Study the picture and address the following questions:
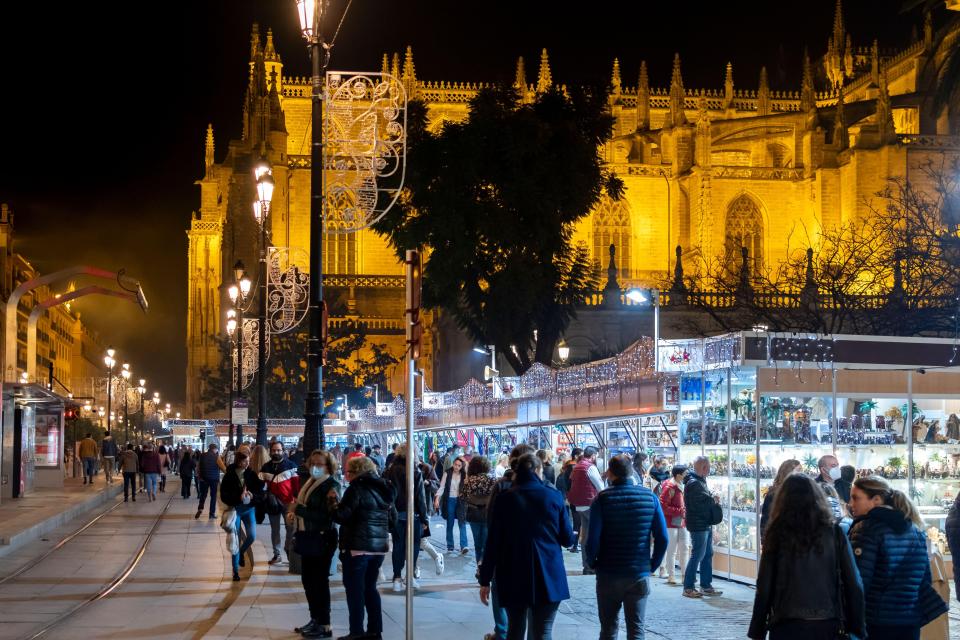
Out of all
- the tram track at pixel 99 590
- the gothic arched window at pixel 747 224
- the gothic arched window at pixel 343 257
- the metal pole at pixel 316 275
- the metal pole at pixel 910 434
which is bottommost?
the tram track at pixel 99 590

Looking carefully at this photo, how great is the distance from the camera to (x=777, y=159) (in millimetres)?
61281

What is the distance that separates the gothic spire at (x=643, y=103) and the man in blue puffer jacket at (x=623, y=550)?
5483 cm

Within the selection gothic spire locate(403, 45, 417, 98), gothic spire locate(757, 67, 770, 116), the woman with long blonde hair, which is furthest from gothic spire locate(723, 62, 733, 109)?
the woman with long blonde hair

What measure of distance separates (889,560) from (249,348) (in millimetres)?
31088

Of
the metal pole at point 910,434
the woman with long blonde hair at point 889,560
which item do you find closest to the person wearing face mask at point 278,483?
the metal pole at point 910,434

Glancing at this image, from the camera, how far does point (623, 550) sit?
297 inches

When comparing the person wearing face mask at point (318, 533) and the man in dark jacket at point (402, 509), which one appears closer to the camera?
the person wearing face mask at point (318, 533)

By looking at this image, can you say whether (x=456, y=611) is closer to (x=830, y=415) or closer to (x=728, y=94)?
(x=830, y=415)

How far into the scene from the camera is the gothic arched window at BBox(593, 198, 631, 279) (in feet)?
196

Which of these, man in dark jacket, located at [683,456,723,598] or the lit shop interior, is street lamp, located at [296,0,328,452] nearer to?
man in dark jacket, located at [683,456,723,598]

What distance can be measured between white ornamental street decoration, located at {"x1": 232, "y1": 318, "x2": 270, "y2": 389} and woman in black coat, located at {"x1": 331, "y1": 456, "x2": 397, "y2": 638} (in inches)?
675

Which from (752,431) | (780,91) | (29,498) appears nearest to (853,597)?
(752,431)

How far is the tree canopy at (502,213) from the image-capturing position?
32.5 metres

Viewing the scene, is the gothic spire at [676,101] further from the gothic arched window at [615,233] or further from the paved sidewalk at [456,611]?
the paved sidewalk at [456,611]
